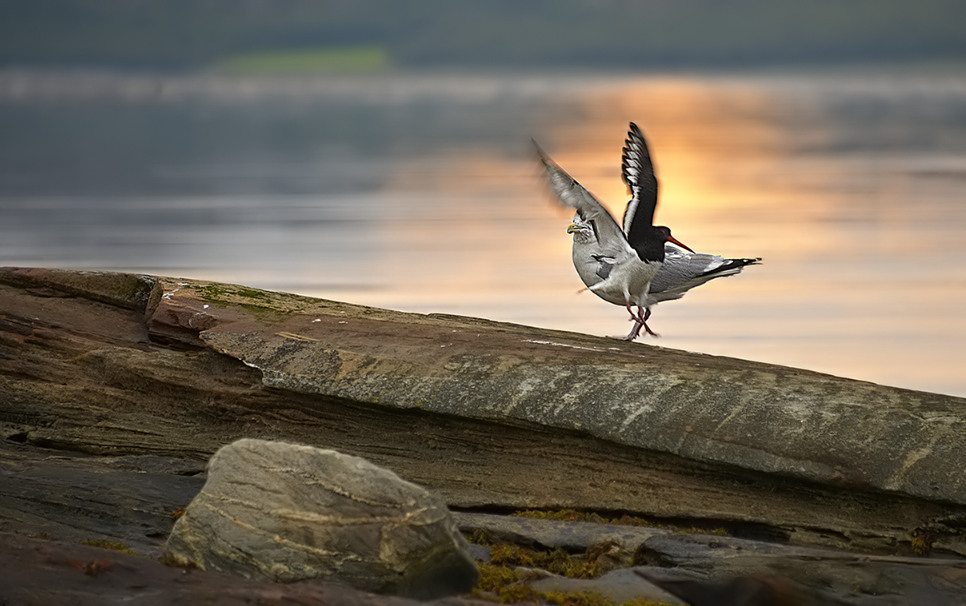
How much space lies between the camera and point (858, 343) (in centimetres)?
1716

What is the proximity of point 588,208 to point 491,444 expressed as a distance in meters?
2.34

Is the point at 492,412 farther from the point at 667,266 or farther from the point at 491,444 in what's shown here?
the point at 667,266

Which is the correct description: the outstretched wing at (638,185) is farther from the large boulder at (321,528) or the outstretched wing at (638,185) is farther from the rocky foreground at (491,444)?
the large boulder at (321,528)

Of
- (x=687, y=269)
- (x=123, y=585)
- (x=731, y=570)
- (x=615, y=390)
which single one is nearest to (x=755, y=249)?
(x=687, y=269)

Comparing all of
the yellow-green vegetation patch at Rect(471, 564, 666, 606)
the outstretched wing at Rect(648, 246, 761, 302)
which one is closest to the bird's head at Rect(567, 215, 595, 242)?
the outstretched wing at Rect(648, 246, 761, 302)

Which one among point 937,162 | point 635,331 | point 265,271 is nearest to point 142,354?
point 635,331

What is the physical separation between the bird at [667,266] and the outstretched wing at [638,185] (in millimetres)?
464

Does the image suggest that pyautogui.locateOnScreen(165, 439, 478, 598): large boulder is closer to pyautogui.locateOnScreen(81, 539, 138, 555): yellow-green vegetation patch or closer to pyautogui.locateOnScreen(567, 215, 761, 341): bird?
pyautogui.locateOnScreen(81, 539, 138, 555): yellow-green vegetation patch

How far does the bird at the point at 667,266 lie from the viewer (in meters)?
11.7

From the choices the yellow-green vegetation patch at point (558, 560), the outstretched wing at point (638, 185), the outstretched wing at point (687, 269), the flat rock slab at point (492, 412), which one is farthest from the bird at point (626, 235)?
the yellow-green vegetation patch at point (558, 560)

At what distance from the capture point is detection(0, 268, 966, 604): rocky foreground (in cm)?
804

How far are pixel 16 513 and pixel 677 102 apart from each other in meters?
61.1

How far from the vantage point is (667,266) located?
11750 millimetres

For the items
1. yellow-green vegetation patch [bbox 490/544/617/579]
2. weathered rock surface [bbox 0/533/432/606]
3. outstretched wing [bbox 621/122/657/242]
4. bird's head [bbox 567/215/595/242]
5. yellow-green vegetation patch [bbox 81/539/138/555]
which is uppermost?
outstretched wing [bbox 621/122/657/242]
